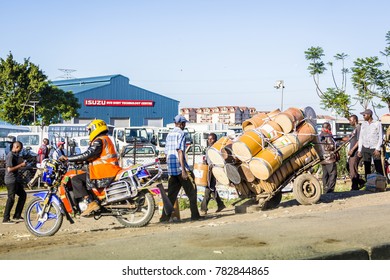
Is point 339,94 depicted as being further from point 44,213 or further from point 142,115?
point 142,115

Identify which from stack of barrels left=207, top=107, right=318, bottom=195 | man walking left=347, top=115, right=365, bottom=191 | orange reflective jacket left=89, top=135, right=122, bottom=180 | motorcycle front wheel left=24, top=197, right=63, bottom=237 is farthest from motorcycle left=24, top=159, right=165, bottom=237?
man walking left=347, top=115, right=365, bottom=191

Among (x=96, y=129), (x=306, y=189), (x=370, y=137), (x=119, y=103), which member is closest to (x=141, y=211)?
(x=96, y=129)

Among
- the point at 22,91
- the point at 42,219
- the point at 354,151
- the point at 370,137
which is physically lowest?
the point at 42,219

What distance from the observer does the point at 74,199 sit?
9.54 meters

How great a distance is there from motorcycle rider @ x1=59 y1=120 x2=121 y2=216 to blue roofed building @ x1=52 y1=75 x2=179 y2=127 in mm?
63287

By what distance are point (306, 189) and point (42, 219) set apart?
495 centimetres

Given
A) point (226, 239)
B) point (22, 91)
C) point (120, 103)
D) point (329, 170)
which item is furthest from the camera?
point (120, 103)

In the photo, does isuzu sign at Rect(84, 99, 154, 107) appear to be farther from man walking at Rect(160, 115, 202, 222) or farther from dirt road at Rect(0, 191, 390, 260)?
man walking at Rect(160, 115, 202, 222)

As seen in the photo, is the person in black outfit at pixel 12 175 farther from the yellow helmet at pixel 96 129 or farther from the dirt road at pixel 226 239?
the yellow helmet at pixel 96 129

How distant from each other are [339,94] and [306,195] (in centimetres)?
2235

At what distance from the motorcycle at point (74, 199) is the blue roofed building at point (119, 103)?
63223 millimetres

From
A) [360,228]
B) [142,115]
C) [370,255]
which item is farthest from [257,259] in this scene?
[142,115]

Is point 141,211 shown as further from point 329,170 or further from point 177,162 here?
point 329,170

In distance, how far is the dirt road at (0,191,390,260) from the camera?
21.3ft
